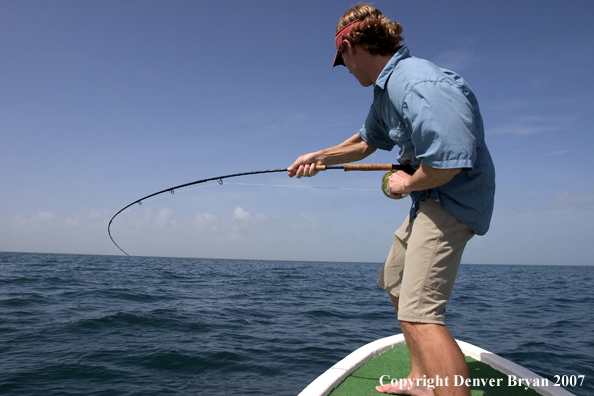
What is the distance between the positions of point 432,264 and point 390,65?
104 cm

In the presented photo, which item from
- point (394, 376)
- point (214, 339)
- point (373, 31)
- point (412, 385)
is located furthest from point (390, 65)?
point (214, 339)

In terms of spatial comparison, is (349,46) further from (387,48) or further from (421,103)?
(421,103)

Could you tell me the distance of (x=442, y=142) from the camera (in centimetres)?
166

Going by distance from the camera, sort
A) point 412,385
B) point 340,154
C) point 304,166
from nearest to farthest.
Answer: point 412,385 < point 304,166 < point 340,154

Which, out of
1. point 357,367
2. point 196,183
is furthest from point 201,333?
point 357,367

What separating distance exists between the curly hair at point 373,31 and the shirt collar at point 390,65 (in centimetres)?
8

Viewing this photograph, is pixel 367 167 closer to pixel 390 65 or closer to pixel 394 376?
pixel 390 65

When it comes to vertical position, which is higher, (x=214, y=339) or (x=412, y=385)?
(x=412, y=385)

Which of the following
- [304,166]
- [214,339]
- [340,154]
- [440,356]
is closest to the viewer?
[440,356]

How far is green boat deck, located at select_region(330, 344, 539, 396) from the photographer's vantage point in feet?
8.60

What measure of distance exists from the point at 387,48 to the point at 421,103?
534mm

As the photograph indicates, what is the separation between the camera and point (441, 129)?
1655mm

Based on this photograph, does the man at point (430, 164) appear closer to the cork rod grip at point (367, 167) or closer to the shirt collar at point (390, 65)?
the shirt collar at point (390, 65)

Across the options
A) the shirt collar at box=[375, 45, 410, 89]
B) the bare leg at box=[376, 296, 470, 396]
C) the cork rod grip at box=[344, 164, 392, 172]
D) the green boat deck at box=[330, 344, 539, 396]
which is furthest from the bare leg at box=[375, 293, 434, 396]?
the shirt collar at box=[375, 45, 410, 89]
